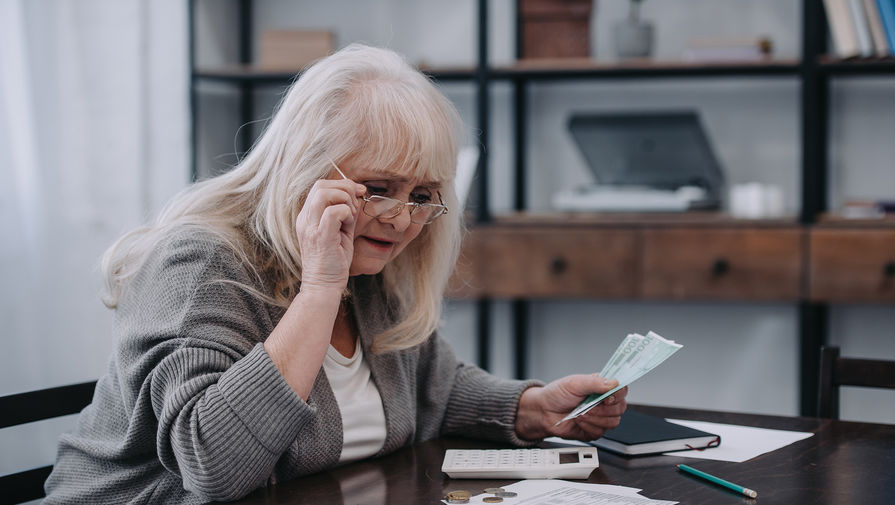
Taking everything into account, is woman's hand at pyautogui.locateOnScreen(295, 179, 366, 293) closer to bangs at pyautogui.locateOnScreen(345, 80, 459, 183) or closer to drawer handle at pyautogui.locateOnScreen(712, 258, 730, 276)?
bangs at pyautogui.locateOnScreen(345, 80, 459, 183)

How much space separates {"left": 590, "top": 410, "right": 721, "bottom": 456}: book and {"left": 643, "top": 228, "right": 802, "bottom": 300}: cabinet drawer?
1.48 metres

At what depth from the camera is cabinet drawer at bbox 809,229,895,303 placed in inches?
107

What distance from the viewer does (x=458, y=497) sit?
109cm

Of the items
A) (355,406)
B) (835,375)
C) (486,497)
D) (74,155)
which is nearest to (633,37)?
(835,375)

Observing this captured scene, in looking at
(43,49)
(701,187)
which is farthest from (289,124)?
(701,187)

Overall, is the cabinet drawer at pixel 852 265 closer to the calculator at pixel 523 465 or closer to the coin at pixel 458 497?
the calculator at pixel 523 465

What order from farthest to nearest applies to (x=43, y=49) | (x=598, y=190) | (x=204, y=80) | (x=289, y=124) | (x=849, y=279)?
1. (x=204, y=80)
2. (x=598, y=190)
3. (x=849, y=279)
4. (x=43, y=49)
5. (x=289, y=124)

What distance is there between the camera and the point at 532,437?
148cm

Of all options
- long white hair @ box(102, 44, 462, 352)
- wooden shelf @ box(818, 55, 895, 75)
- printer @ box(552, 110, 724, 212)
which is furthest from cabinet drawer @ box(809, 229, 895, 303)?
long white hair @ box(102, 44, 462, 352)

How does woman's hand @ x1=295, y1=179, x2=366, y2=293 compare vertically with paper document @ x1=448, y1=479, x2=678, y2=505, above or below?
above

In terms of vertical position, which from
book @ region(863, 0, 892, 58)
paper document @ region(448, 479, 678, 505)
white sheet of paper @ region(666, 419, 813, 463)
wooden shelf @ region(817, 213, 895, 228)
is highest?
book @ region(863, 0, 892, 58)

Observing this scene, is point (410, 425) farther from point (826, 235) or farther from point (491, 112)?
point (491, 112)

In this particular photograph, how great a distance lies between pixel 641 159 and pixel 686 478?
6.66ft

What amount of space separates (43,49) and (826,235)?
90.5 inches
